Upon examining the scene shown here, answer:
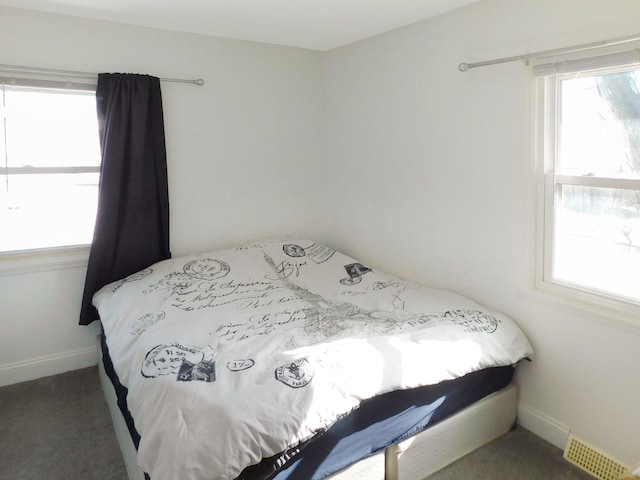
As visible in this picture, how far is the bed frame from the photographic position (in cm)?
177

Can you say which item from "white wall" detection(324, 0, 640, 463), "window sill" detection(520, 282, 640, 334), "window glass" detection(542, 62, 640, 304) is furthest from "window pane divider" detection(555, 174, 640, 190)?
"window sill" detection(520, 282, 640, 334)

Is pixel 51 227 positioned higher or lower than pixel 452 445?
higher

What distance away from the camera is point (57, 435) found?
2.26 meters

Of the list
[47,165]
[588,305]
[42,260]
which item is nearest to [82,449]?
[42,260]

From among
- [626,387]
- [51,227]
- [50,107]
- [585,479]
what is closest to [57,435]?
[51,227]

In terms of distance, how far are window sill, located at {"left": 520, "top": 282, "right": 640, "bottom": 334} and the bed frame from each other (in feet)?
1.54

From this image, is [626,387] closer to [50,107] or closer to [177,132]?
[177,132]

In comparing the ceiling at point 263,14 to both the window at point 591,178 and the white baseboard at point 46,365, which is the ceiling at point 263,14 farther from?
the white baseboard at point 46,365

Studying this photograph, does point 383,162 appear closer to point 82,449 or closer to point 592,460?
point 592,460

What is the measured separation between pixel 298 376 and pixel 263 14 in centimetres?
204

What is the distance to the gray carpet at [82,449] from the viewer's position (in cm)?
197

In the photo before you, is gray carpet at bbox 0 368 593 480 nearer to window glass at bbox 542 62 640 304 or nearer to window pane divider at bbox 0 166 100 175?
window glass at bbox 542 62 640 304

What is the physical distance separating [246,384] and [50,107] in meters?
2.20

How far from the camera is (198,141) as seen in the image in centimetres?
314
